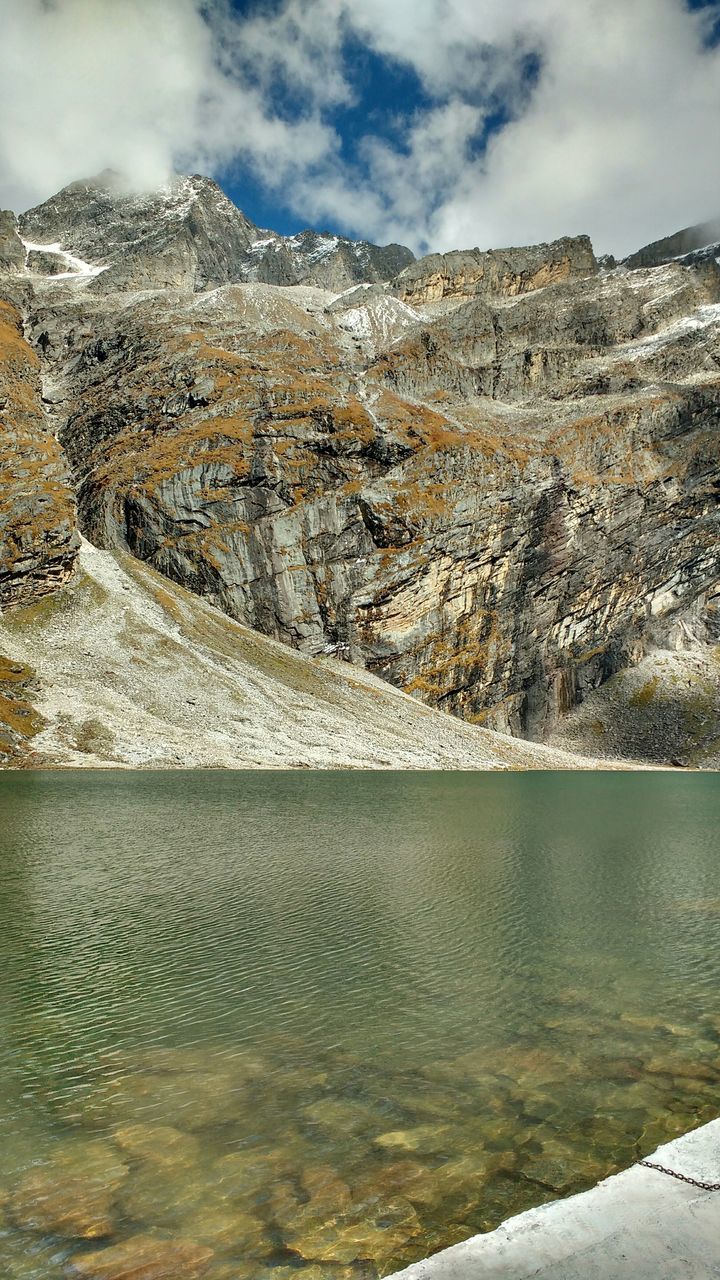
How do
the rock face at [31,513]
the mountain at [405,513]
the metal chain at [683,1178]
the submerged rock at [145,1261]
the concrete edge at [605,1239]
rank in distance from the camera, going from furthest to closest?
the mountain at [405,513] < the rock face at [31,513] < the submerged rock at [145,1261] < the metal chain at [683,1178] < the concrete edge at [605,1239]

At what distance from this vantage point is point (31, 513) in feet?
346

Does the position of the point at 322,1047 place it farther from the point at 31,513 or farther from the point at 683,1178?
the point at 31,513

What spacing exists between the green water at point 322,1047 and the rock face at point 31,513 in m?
75.1

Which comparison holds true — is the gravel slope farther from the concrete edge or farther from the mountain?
the concrete edge

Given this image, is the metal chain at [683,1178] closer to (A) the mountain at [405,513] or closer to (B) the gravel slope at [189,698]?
(B) the gravel slope at [189,698]

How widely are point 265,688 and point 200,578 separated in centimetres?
3318

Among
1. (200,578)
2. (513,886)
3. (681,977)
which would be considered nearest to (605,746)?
(200,578)

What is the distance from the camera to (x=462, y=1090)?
1130cm

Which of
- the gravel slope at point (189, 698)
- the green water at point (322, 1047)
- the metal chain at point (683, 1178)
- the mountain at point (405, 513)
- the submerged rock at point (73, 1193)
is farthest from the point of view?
the mountain at point (405, 513)

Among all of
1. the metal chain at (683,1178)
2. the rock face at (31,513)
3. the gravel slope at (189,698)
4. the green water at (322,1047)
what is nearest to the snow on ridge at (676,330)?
the gravel slope at (189,698)

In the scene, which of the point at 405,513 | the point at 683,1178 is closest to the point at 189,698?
the point at 405,513

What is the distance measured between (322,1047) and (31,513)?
10663cm

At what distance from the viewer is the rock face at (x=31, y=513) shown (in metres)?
97.8

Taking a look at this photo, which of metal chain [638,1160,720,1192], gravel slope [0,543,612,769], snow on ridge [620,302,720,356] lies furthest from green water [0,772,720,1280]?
snow on ridge [620,302,720,356]
